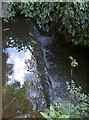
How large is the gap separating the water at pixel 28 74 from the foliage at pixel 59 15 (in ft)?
1.12

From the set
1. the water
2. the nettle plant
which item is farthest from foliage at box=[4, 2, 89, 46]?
→ the nettle plant

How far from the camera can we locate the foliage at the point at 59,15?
3279 mm

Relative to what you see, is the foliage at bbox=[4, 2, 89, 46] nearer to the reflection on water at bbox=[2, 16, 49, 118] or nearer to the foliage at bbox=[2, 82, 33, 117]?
the reflection on water at bbox=[2, 16, 49, 118]

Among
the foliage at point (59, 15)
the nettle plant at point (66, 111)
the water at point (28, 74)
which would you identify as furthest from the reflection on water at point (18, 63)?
the foliage at point (59, 15)

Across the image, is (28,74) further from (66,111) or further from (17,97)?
(66,111)

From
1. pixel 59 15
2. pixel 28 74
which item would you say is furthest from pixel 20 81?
pixel 59 15

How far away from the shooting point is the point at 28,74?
6.98 ft

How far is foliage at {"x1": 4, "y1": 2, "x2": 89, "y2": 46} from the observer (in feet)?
10.8

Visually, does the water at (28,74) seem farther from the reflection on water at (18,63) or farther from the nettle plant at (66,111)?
the nettle plant at (66,111)

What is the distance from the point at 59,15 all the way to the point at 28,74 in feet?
6.38

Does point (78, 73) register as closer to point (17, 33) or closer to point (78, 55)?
point (78, 55)

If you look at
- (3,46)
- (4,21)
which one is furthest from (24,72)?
(4,21)

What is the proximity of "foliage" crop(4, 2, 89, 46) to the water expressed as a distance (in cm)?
34

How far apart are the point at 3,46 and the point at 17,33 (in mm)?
574
